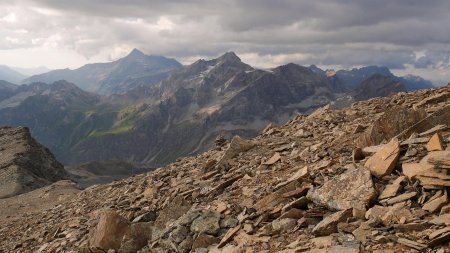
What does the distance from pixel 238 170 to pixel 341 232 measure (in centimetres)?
1129

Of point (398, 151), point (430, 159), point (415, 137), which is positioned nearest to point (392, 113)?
point (415, 137)

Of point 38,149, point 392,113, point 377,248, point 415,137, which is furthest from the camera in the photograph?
point 38,149

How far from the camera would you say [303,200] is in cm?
1703

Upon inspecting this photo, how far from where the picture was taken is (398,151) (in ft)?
55.5

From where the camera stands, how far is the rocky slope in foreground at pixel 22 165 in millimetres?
89312

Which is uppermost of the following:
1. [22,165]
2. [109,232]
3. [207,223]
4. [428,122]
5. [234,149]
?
[428,122]

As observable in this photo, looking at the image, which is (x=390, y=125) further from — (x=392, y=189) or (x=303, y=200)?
(x=303, y=200)

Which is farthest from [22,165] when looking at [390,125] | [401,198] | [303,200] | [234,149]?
[401,198]

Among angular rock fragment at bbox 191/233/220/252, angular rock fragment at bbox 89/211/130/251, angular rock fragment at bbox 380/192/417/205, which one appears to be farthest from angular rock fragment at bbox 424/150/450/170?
angular rock fragment at bbox 89/211/130/251

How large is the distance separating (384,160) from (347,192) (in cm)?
222

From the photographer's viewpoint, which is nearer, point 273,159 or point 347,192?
point 347,192

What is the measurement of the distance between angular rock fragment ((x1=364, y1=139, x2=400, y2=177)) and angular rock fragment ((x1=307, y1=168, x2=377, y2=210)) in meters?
0.50

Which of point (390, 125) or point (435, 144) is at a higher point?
point (390, 125)

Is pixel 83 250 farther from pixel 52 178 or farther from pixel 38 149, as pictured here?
pixel 38 149
